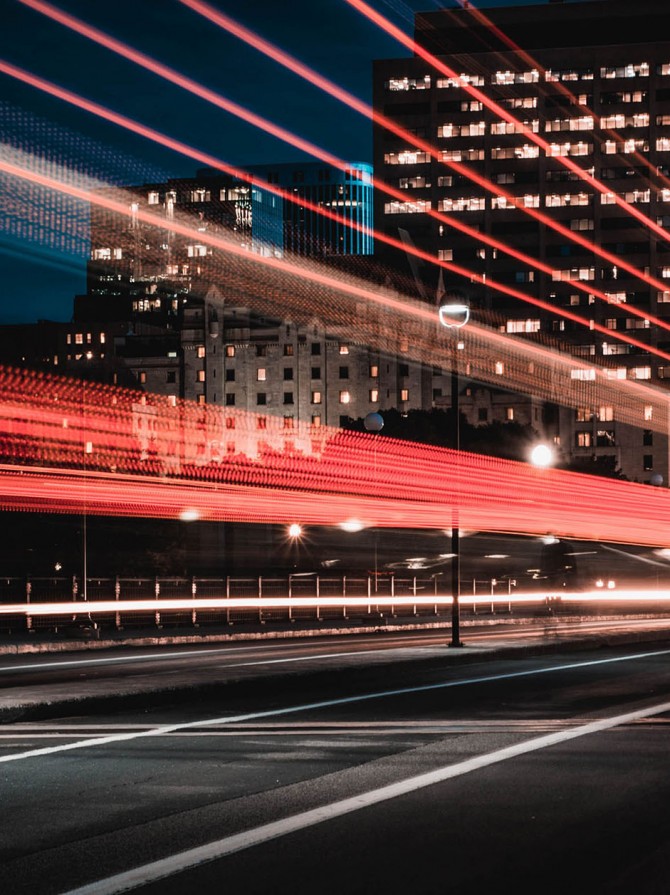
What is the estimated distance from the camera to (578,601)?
1847 inches

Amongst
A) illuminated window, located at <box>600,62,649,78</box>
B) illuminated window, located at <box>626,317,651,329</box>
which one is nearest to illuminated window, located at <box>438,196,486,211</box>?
illuminated window, located at <box>600,62,649,78</box>

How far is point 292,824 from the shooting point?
7.54 metres

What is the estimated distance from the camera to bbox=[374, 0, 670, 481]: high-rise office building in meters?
176

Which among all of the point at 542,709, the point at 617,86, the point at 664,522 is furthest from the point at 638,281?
the point at 542,709

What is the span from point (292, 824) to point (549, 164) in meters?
180

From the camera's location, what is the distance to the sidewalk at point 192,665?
1392 cm

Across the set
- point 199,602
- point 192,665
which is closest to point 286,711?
point 192,665

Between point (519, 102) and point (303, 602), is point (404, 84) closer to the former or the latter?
point (519, 102)

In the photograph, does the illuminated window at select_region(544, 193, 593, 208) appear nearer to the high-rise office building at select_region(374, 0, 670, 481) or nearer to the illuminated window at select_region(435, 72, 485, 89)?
the high-rise office building at select_region(374, 0, 670, 481)

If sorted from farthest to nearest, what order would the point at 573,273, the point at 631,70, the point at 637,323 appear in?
the point at 631,70 → the point at 573,273 → the point at 637,323

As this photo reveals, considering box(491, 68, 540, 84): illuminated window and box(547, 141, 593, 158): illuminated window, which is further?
box(547, 141, 593, 158): illuminated window

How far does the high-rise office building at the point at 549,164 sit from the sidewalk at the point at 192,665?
147636 mm

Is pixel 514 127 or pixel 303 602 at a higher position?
pixel 514 127

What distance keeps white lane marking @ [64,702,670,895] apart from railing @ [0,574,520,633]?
2127cm
